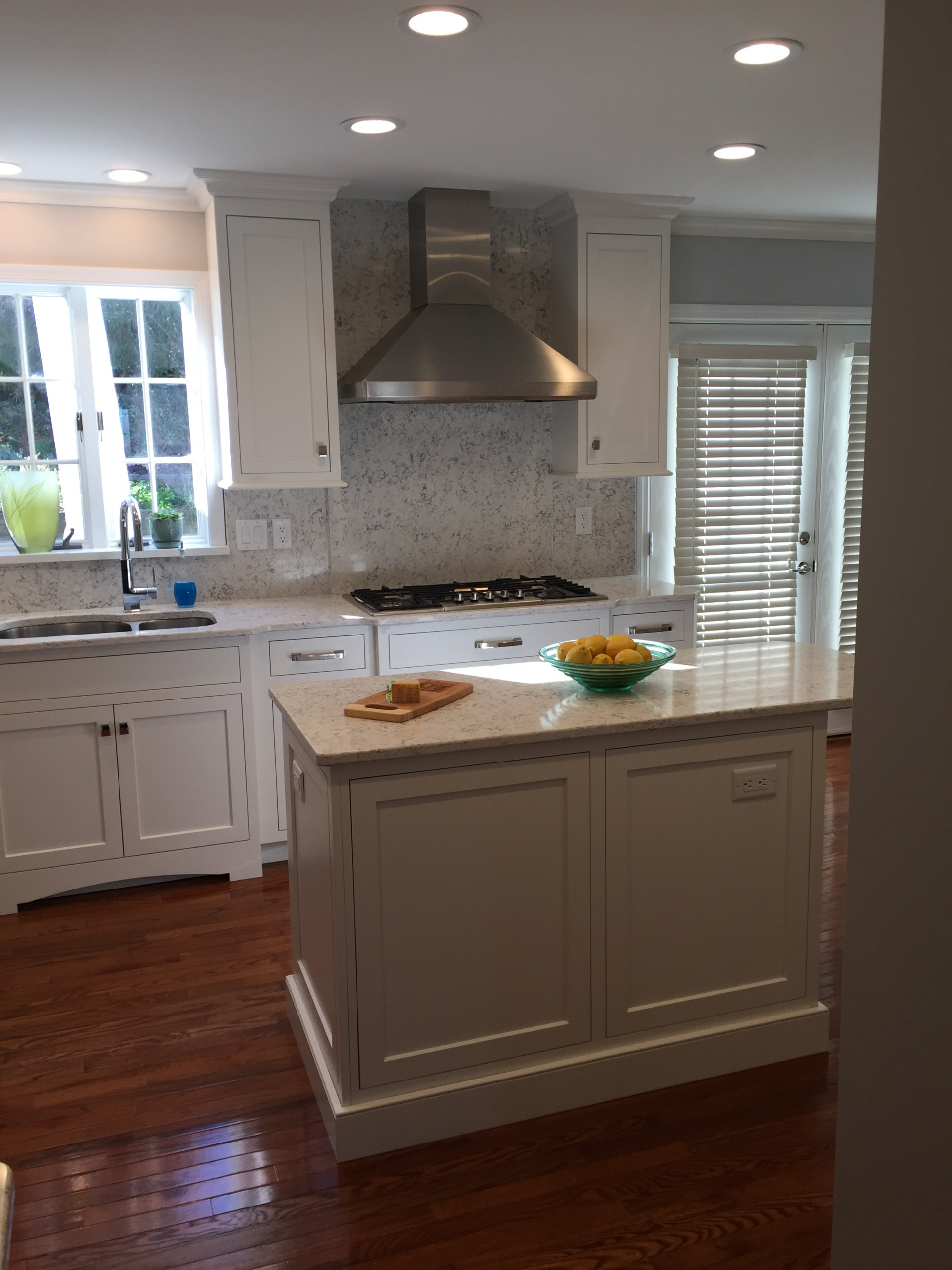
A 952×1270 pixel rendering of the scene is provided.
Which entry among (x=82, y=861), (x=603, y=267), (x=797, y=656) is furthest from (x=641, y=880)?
(x=603, y=267)

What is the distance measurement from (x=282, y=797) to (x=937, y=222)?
3.35 m

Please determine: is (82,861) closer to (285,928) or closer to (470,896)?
(285,928)

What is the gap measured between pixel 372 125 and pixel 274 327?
94 centimetres

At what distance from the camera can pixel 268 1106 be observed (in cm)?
243

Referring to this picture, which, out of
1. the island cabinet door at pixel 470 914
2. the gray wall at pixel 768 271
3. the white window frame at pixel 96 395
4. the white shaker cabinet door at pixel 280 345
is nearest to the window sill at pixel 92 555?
the white window frame at pixel 96 395

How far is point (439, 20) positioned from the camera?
2.38m

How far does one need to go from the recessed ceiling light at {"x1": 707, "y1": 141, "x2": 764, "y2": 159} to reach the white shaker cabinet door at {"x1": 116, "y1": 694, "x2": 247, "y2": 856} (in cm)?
252

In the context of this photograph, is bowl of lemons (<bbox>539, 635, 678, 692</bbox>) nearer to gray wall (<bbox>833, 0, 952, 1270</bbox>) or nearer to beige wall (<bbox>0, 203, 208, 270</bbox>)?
gray wall (<bbox>833, 0, 952, 1270</bbox>)

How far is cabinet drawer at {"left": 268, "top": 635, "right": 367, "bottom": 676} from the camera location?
376 cm

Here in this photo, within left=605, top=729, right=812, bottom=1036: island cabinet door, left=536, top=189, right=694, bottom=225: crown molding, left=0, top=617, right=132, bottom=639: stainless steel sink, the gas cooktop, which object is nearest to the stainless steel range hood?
left=536, top=189, right=694, bottom=225: crown molding

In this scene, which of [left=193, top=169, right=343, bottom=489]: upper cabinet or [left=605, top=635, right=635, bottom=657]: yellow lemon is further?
[left=193, top=169, right=343, bottom=489]: upper cabinet

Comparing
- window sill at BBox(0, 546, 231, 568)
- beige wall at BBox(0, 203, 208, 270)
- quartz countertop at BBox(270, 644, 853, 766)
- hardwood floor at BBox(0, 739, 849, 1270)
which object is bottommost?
hardwood floor at BBox(0, 739, 849, 1270)

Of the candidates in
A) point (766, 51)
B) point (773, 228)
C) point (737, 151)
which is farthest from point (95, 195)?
point (773, 228)

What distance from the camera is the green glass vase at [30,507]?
397 cm
